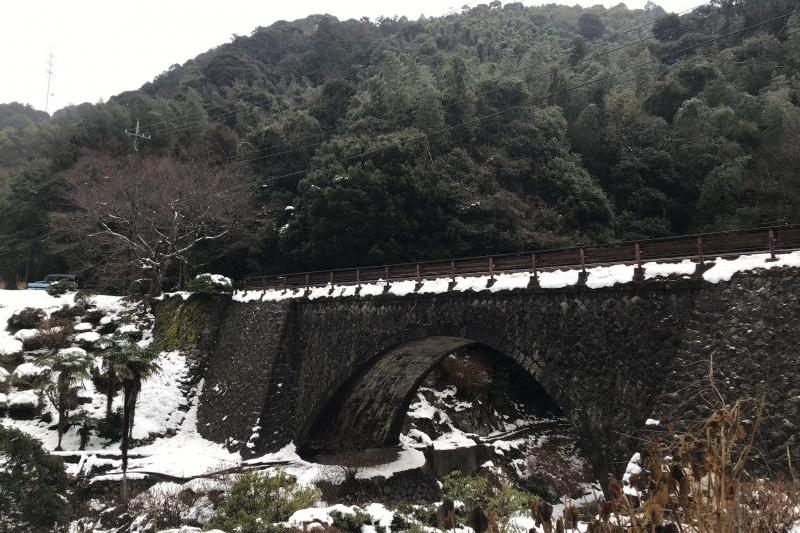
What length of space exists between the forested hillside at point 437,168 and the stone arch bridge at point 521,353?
316 inches

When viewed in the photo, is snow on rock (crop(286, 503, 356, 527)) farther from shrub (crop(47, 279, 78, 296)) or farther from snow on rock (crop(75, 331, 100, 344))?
shrub (crop(47, 279, 78, 296))

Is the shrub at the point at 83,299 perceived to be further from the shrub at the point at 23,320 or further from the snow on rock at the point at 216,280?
the snow on rock at the point at 216,280

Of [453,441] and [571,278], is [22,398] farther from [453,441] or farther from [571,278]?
[571,278]

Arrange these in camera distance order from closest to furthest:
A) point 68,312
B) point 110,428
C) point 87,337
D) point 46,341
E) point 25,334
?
point 110,428
point 46,341
point 25,334
point 87,337
point 68,312

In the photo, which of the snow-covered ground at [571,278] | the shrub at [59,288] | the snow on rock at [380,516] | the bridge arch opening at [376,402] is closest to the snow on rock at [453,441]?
the bridge arch opening at [376,402]

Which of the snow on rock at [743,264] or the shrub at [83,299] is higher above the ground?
the snow on rock at [743,264]

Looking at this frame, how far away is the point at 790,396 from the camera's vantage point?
852cm

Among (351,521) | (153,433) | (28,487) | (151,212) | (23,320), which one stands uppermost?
(151,212)

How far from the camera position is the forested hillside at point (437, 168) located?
1102 inches

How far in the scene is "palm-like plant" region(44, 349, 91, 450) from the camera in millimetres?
18297

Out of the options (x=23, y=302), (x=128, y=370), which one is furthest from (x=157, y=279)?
(x=128, y=370)

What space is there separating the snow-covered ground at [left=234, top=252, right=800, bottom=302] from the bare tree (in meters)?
12.5

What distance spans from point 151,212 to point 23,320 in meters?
8.05

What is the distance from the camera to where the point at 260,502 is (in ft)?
39.1
